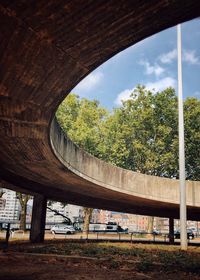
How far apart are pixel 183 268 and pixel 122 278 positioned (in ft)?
9.53

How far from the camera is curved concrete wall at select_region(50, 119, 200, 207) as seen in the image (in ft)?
39.5

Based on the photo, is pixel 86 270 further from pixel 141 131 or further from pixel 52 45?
pixel 141 131

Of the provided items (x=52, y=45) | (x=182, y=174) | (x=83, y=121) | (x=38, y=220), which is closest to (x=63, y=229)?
(x=83, y=121)

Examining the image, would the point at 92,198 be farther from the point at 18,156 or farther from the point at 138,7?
the point at 138,7

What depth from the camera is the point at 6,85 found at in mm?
6539

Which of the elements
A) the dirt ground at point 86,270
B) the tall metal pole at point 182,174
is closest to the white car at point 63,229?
the tall metal pole at point 182,174

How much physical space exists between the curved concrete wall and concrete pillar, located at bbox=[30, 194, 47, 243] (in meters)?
7.64

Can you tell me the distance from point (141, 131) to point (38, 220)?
873 inches

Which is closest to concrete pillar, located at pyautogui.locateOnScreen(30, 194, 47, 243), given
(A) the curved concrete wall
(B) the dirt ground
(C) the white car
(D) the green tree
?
(A) the curved concrete wall

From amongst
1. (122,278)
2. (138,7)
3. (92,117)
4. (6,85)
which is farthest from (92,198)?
(92,117)

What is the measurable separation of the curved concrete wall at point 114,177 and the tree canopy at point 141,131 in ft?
62.9

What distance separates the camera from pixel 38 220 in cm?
2086

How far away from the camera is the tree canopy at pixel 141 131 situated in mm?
37812

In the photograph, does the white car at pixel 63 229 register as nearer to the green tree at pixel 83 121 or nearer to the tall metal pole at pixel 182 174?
the green tree at pixel 83 121
